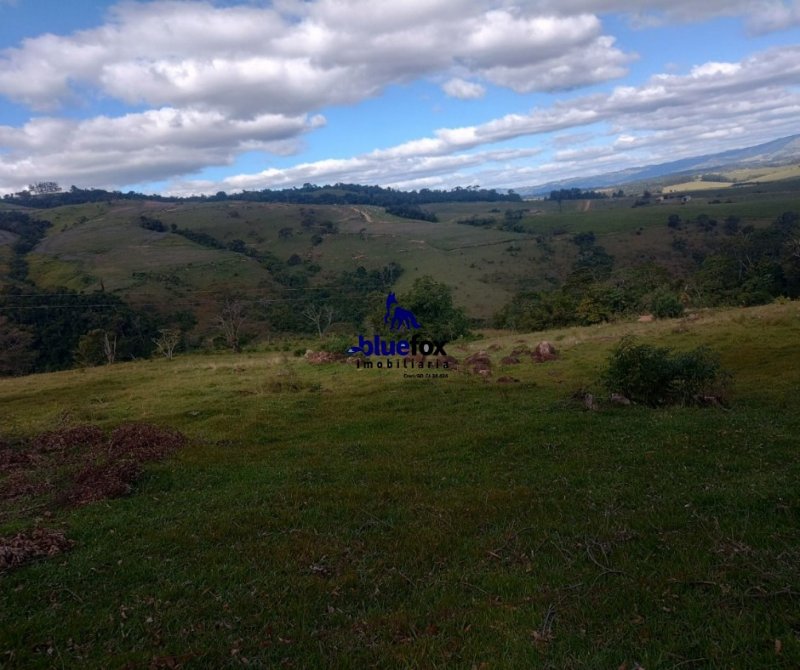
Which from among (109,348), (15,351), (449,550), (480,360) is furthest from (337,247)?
(449,550)

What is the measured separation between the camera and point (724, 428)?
9.91m

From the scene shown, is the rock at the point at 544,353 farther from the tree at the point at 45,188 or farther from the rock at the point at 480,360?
the tree at the point at 45,188

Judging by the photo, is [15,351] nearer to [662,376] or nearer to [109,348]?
[109,348]

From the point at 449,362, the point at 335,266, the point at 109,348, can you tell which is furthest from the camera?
the point at 335,266

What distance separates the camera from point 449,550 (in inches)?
245

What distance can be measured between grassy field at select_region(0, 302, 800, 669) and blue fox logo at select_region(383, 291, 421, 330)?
19041mm

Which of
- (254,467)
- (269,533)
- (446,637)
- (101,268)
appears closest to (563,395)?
(254,467)

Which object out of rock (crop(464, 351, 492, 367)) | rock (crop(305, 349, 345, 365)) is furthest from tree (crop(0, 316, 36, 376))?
rock (crop(464, 351, 492, 367))

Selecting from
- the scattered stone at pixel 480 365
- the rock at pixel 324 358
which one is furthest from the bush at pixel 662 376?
the rock at pixel 324 358

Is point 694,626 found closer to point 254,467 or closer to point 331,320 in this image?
point 254,467

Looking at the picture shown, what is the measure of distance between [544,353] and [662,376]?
9.10 m

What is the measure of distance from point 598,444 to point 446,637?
250 inches

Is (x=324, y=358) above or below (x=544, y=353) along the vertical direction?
below
